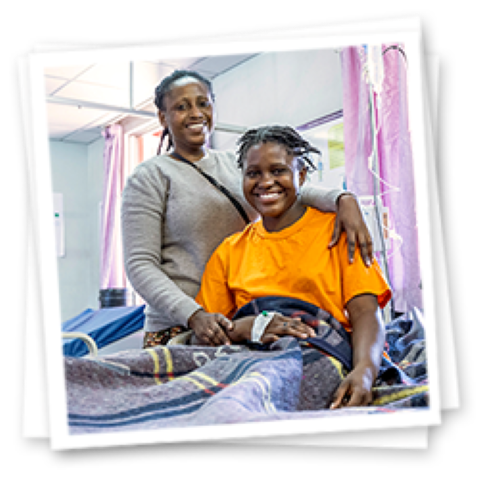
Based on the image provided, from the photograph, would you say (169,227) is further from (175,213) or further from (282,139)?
(282,139)

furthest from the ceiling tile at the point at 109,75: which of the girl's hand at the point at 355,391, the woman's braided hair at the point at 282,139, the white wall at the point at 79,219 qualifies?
the girl's hand at the point at 355,391

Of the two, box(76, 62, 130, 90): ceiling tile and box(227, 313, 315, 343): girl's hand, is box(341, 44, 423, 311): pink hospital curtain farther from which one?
box(76, 62, 130, 90): ceiling tile

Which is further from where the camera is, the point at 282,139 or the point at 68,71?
the point at 68,71

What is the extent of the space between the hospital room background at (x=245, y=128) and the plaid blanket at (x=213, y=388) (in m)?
0.58

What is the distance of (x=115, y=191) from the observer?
434 centimetres

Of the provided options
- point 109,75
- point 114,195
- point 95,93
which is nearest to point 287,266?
point 109,75

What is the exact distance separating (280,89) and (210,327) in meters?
2.32

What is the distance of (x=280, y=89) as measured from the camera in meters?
3.13

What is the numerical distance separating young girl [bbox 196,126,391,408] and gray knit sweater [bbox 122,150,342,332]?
0.22ft

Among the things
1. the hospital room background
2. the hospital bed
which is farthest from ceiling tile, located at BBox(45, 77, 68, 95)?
the hospital bed

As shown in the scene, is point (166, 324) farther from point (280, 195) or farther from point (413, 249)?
point (413, 249)

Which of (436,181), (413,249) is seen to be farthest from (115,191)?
(436,181)

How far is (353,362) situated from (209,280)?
1.33ft

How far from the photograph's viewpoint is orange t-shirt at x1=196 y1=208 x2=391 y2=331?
1059 millimetres
